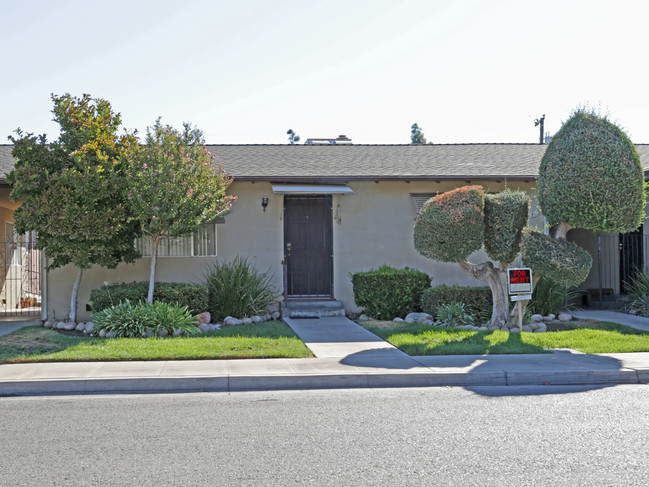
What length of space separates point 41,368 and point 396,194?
8.67 m

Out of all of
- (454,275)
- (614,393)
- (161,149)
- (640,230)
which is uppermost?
(161,149)

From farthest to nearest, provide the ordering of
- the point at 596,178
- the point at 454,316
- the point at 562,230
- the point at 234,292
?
the point at 234,292 → the point at 454,316 → the point at 562,230 → the point at 596,178

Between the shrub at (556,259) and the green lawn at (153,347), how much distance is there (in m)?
4.27

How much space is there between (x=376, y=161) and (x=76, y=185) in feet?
23.6

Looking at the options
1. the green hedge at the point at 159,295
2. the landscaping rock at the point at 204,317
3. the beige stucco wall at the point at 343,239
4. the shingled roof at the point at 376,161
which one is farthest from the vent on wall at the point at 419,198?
the landscaping rock at the point at 204,317

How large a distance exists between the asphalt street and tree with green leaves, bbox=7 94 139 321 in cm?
497

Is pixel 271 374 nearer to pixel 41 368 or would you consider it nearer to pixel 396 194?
pixel 41 368

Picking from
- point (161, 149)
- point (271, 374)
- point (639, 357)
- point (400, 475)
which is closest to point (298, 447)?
point (400, 475)

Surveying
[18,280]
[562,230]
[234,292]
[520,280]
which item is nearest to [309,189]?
[234,292]

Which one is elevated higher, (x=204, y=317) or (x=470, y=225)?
(x=470, y=225)

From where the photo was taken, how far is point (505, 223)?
11094 millimetres

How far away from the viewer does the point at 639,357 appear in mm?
8922

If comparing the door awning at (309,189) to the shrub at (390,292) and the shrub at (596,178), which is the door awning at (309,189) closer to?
the shrub at (390,292)

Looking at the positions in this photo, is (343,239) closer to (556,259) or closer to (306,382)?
(556,259)
